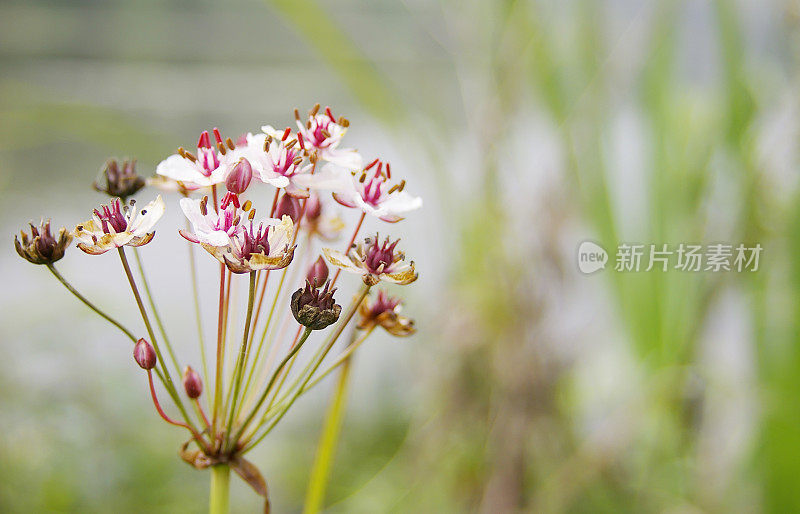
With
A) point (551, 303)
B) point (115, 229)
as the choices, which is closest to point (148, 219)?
point (115, 229)

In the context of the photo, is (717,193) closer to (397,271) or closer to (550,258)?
(550,258)

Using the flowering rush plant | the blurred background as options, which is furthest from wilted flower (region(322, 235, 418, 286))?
the blurred background

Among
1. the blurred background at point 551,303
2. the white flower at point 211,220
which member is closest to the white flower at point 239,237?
the white flower at point 211,220

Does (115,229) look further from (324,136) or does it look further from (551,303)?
(551,303)

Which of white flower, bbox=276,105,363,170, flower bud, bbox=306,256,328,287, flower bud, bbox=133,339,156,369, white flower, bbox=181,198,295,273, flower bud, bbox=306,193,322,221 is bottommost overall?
flower bud, bbox=133,339,156,369

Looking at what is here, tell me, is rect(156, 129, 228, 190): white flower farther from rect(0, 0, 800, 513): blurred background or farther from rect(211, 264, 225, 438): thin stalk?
rect(0, 0, 800, 513): blurred background

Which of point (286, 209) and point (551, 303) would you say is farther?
point (551, 303)

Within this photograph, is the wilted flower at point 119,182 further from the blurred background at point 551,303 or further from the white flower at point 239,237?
the blurred background at point 551,303
